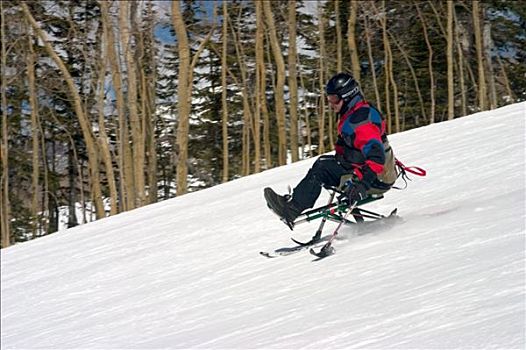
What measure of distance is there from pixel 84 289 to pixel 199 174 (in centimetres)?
2710

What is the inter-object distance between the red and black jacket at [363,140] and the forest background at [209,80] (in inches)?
458

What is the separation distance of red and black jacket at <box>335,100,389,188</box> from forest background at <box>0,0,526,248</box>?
38.2ft

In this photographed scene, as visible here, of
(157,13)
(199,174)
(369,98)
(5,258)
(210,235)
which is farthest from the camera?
(199,174)

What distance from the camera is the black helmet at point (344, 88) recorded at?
5375 mm

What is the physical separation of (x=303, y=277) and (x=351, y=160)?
1.08m

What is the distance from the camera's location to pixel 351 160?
5.46m

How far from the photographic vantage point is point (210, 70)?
31922 millimetres

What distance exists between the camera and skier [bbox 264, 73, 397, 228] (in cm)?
530

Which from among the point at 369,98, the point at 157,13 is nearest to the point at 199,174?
the point at 369,98

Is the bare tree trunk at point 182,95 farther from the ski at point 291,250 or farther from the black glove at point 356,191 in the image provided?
the black glove at point 356,191

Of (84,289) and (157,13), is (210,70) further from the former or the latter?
(84,289)

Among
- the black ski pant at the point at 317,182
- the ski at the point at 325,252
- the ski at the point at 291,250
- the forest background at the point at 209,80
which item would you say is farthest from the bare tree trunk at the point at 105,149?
the ski at the point at 325,252

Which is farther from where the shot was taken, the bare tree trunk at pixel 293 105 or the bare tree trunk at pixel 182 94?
the bare tree trunk at pixel 293 105

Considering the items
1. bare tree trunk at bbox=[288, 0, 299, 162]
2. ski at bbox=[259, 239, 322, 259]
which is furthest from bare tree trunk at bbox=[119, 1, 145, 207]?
ski at bbox=[259, 239, 322, 259]
